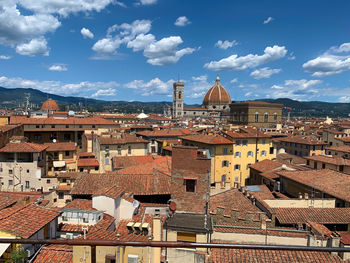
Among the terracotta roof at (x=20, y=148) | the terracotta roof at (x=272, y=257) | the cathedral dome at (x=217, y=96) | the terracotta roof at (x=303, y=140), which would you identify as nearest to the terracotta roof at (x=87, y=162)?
the terracotta roof at (x=20, y=148)

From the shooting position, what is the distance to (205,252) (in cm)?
1089

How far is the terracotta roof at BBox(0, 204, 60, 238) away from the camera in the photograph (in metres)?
8.98

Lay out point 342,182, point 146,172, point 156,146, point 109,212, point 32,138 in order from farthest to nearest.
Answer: point 32,138 → point 156,146 → point 146,172 → point 342,182 → point 109,212

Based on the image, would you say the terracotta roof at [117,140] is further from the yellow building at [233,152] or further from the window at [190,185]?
the window at [190,185]

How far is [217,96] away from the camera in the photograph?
142 m

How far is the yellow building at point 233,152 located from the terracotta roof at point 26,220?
2225 cm

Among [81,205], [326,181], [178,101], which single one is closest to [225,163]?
[326,181]

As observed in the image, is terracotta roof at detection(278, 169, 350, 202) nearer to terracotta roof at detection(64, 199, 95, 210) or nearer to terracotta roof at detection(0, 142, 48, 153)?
terracotta roof at detection(64, 199, 95, 210)

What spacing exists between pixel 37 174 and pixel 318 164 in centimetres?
3101

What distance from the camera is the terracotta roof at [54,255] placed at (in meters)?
9.33

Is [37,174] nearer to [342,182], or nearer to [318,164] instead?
[342,182]

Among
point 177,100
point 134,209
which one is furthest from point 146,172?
point 177,100

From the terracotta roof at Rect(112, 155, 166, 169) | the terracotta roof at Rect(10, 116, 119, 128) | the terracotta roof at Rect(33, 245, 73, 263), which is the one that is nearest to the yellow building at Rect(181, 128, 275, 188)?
the terracotta roof at Rect(112, 155, 166, 169)

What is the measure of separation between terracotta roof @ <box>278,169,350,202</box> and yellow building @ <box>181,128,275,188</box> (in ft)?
28.9
